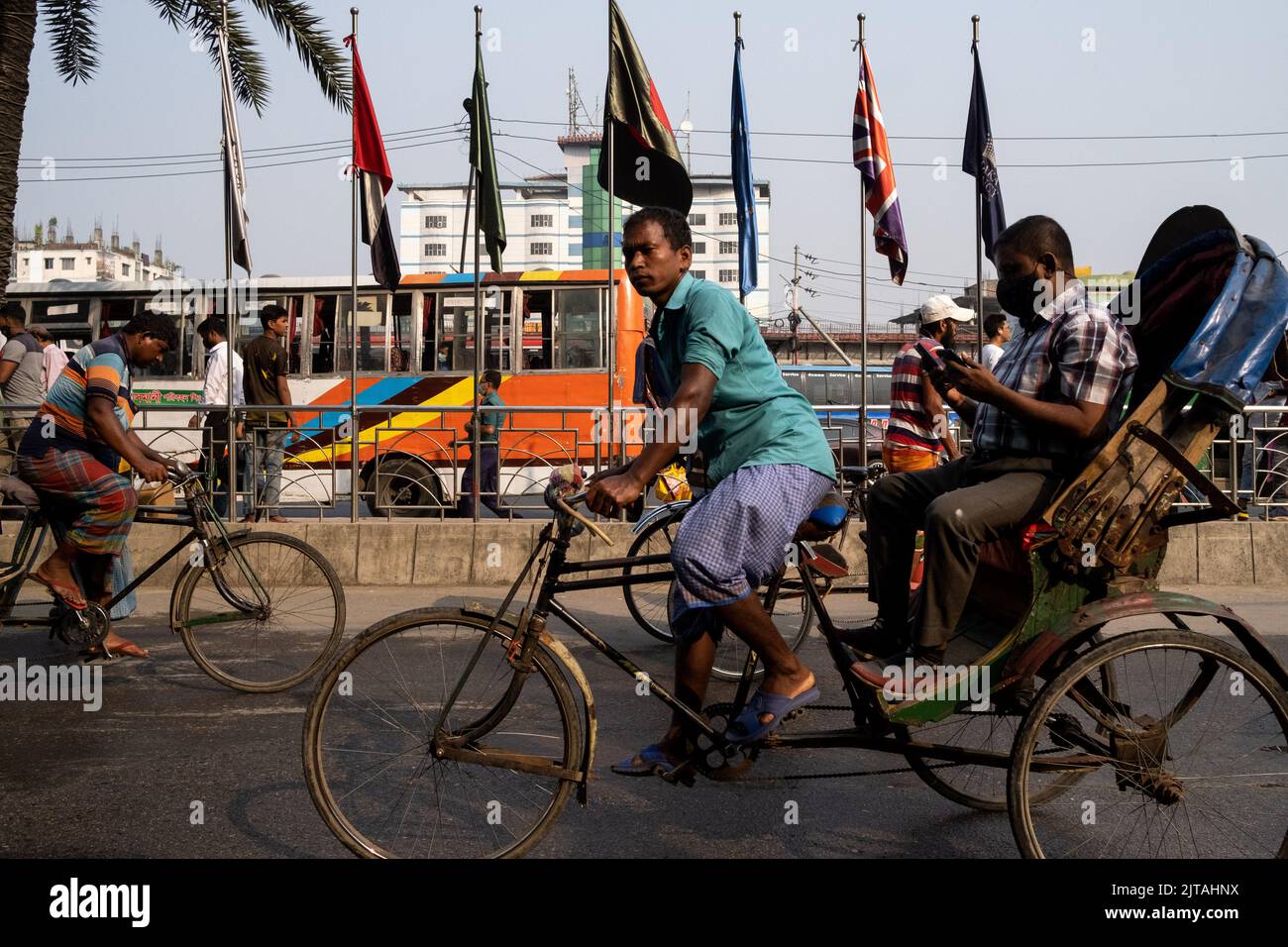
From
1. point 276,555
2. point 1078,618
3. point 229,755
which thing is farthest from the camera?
point 276,555

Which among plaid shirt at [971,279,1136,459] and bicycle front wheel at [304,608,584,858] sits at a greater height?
plaid shirt at [971,279,1136,459]

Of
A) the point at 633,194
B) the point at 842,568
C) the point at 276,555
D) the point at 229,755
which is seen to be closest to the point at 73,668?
the point at 276,555

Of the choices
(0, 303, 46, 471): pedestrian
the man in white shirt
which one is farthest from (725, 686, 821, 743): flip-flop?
(0, 303, 46, 471): pedestrian

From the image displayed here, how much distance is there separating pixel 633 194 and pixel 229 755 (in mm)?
7611

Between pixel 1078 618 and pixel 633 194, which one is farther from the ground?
pixel 633 194

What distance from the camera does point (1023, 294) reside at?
3.67 meters

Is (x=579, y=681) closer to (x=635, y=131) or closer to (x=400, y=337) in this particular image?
(x=635, y=131)

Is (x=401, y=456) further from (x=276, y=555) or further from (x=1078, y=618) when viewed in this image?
(x=1078, y=618)

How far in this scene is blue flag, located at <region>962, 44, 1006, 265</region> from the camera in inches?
453

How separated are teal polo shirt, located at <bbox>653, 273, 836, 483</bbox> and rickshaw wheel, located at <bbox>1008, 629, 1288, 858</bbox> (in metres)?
1.00

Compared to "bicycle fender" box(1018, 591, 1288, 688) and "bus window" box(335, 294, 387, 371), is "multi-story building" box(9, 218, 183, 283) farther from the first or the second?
"bicycle fender" box(1018, 591, 1288, 688)

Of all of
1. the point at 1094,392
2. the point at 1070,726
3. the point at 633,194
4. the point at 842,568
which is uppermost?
the point at 633,194

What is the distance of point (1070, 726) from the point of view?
3.31 meters

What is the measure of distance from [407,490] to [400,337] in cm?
718
